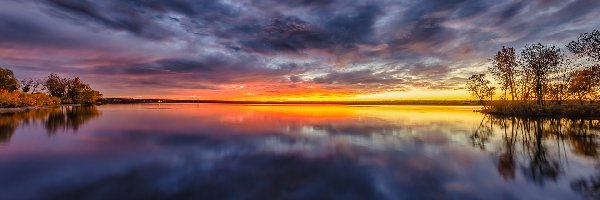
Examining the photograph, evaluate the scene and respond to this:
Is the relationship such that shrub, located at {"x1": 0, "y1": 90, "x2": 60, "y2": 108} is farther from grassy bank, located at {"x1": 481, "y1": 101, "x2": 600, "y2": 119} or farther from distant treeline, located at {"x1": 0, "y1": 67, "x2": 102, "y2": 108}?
grassy bank, located at {"x1": 481, "y1": 101, "x2": 600, "y2": 119}

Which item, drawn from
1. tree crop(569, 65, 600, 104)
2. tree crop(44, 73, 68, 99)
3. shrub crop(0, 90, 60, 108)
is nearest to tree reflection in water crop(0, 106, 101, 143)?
shrub crop(0, 90, 60, 108)

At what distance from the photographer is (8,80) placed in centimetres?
8362

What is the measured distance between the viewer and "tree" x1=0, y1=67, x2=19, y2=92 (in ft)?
268

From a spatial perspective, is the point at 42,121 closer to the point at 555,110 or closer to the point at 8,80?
the point at 555,110

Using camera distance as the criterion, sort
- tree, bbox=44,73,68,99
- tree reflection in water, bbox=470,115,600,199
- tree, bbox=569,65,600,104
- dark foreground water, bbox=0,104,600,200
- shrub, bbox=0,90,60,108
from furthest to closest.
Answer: tree, bbox=44,73,68,99, shrub, bbox=0,90,60,108, tree, bbox=569,65,600,104, tree reflection in water, bbox=470,115,600,199, dark foreground water, bbox=0,104,600,200

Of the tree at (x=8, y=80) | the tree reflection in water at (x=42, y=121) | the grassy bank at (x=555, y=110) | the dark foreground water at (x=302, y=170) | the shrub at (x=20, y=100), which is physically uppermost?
the tree at (x=8, y=80)

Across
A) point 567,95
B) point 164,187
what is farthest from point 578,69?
point 164,187

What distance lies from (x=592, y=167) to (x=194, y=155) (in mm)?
17799

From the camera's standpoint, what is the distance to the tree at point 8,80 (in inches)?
3211

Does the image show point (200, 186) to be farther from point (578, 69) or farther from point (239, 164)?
point (578, 69)

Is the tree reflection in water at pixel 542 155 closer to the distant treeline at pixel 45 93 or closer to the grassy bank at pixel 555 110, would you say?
the grassy bank at pixel 555 110

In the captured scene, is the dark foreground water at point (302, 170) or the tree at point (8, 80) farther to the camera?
the tree at point (8, 80)

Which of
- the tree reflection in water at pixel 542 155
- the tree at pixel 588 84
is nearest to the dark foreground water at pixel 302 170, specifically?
the tree reflection in water at pixel 542 155

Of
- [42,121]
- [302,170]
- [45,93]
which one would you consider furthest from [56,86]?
[302,170]
